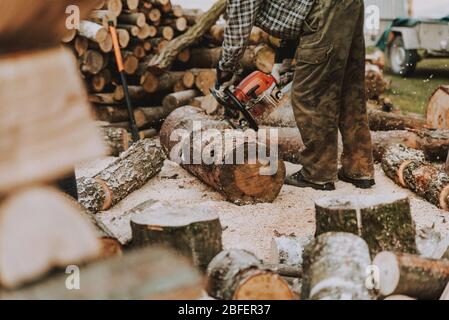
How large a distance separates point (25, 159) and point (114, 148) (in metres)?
3.86

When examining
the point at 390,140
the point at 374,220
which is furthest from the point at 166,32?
the point at 374,220

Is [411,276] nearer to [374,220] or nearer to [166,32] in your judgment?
[374,220]

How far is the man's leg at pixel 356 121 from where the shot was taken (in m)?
4.06

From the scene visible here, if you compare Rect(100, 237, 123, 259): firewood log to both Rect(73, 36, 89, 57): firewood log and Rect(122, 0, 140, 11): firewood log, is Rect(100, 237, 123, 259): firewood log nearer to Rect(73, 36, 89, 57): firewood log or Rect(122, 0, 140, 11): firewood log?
Rect(73, 36, 89, 57): firewood log

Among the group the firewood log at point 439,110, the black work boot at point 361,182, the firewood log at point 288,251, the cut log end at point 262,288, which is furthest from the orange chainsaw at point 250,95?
the cut log end at point 262,288

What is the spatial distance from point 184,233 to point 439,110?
364 centimetres

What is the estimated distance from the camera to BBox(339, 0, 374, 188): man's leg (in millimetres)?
4062

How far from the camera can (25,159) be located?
1.23 meters

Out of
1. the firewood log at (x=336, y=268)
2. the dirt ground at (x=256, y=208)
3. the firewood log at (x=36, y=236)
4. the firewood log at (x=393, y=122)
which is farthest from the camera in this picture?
the firewood log at (x=393, y=122)

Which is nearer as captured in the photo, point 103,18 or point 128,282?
point 128,282

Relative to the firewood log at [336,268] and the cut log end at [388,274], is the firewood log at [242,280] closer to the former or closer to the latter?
the firewood log at [336,268]

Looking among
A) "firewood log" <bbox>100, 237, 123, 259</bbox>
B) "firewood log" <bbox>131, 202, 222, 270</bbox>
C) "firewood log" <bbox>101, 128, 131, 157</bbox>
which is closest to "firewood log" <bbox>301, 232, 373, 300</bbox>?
"firewood log" <bbox>131, 202, 222, 270</bbox>

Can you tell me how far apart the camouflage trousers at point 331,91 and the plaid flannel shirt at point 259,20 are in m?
0.09

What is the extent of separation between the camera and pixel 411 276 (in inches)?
84.7
